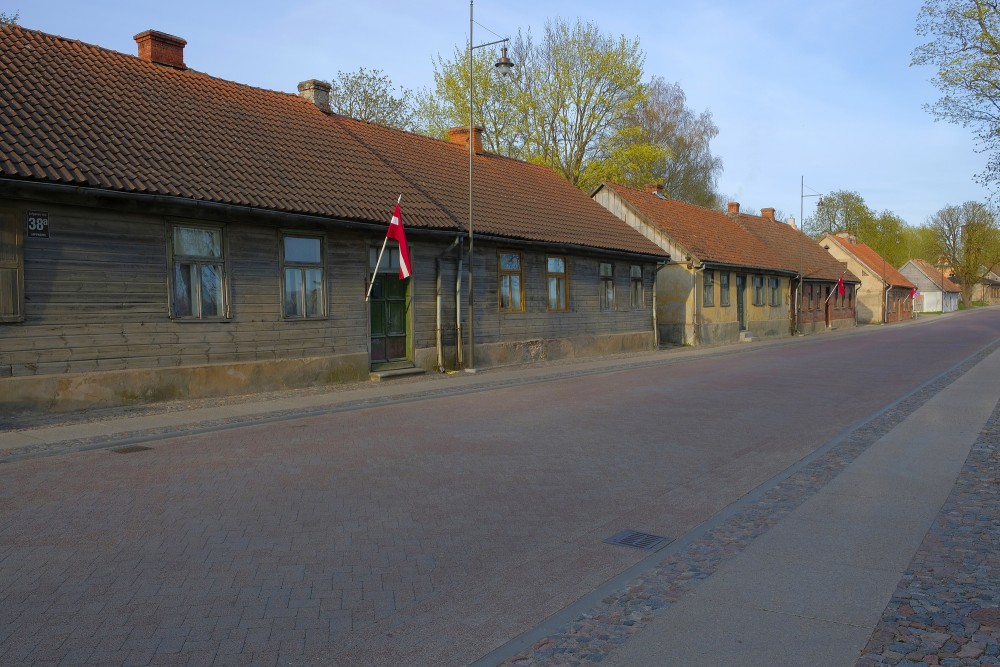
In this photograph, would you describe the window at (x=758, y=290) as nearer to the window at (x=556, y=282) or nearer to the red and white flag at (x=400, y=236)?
the window at (x=556, y=282)

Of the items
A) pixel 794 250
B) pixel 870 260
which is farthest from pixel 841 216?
pixel 794 250

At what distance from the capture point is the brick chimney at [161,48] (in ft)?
59.1

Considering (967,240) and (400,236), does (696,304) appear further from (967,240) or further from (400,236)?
(967,240)

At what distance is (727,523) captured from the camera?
626 cm

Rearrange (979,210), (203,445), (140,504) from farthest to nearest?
(979,210)
(203,445)
(140,504)

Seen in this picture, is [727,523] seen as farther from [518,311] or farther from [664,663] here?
[518,311]

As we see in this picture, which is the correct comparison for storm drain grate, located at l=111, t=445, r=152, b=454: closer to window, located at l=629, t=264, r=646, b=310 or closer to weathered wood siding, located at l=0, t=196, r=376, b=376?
weathered wood siding, located at l=0, t=196, r=376, b=376

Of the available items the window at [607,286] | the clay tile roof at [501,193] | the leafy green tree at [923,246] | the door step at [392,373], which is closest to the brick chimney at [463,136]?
the clay tile roof at [501,193]

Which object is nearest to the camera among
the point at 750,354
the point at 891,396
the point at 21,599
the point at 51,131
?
the point at 21,599

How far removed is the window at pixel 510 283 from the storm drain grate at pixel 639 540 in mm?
15555

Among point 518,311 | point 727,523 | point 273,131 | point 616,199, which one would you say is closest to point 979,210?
point 616,199

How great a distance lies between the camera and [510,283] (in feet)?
71.7

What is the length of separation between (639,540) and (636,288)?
22882 mm

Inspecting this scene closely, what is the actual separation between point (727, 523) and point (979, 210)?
10552 centimetres
